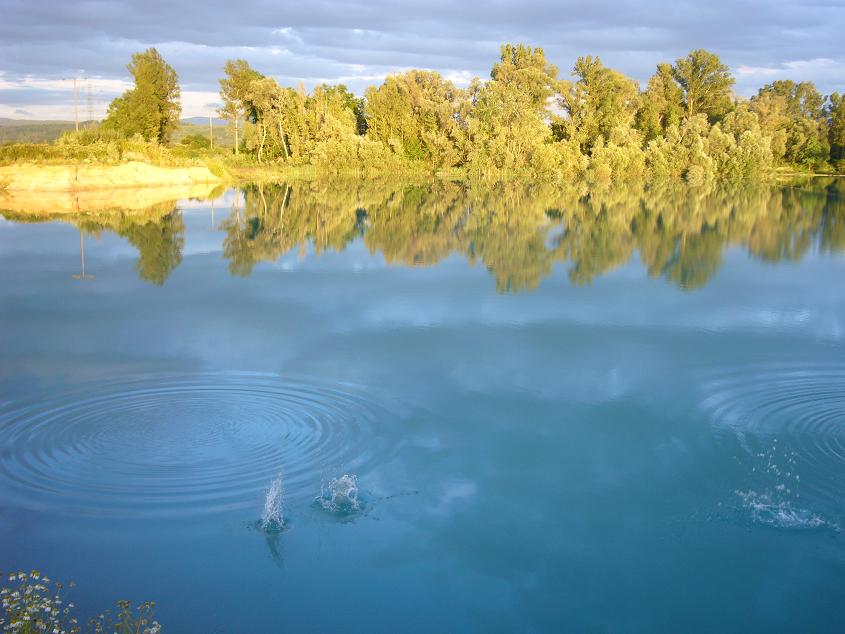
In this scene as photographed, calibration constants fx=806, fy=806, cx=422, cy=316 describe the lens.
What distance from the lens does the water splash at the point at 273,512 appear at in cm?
735

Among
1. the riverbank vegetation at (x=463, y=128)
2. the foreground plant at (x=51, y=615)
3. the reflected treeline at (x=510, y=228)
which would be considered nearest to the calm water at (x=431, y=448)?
the foreground plant at (x=51, y=615)

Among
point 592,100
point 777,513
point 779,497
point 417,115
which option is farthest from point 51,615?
point 592,100

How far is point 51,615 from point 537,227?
83.8ft

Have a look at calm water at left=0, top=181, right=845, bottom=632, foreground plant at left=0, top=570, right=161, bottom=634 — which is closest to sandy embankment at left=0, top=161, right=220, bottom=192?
calm water at left=0, top=181, right=845, bottom=632

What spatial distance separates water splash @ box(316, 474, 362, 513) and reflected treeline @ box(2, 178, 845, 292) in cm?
1101

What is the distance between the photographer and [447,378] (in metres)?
11.7

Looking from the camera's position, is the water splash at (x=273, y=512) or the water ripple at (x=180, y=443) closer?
the water splash at (x=273, y=512)

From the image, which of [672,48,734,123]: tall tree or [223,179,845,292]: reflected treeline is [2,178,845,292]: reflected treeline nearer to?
[223,179,845,292]: reflected treeline

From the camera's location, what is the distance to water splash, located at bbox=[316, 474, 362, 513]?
768 cm

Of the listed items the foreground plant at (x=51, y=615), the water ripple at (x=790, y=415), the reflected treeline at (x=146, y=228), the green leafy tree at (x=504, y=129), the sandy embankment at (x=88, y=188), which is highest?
the green leafy tree at (x=504, y=129)

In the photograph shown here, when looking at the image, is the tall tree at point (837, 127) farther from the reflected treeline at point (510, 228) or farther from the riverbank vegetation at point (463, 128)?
the reflected treeline at point (510, 228)

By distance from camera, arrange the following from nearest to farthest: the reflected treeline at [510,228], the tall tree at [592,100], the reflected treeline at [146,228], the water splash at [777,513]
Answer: the water splash at [777,513], the reflected treeline at [146,228], the reflected treeline at [510,228], the tall tree at [592,100]

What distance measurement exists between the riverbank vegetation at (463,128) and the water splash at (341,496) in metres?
48.8

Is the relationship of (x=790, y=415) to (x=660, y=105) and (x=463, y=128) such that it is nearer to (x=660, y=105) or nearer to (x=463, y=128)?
(x=463, y=128)
